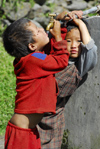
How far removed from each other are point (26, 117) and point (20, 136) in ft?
0.59

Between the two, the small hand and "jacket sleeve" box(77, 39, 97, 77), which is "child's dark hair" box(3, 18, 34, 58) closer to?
the small hand

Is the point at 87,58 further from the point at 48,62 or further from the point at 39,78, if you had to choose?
the point at 39,78

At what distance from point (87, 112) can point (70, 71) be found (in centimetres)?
47

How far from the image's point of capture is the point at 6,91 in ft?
14.9

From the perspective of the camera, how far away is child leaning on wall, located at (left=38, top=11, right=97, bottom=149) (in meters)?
2.20

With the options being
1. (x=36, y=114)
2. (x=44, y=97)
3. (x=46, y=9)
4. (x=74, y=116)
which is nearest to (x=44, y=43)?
(x=44, y=97)

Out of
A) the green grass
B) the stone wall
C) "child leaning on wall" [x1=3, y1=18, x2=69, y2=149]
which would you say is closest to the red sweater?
"child leaning on wall" [x1=3, y1=18, x2=69, y2=149]

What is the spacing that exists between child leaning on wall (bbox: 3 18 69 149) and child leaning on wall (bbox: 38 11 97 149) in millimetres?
112

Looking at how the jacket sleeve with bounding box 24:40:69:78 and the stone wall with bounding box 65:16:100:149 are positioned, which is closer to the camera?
the jacket sleeve with bounding box 24:40:69:78

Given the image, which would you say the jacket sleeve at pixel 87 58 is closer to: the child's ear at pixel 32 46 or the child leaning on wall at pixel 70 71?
the child leaning on wall at pixel 70 71

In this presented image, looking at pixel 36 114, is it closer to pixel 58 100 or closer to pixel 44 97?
pixel 44 97

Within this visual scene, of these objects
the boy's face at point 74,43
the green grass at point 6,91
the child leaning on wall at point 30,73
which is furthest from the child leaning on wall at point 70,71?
the green grass at point 6,91

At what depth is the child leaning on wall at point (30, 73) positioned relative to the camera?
2.18 m

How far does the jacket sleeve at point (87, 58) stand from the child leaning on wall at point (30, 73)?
173 mm
